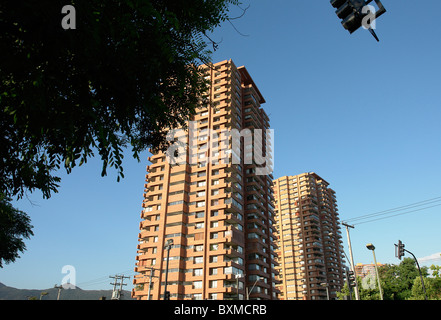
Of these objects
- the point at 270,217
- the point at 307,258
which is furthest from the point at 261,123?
the point at 307,258

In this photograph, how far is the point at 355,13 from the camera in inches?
194

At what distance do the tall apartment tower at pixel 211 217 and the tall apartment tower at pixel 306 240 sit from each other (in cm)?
4033

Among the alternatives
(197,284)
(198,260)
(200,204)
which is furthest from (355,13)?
(200,204)

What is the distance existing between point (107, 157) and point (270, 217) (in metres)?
61.8

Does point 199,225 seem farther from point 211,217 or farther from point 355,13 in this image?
point 355,13

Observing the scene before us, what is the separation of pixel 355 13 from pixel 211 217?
47.9 metres

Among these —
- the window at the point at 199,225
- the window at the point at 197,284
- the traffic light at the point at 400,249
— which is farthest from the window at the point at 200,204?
the traffic light at the point at 400,249

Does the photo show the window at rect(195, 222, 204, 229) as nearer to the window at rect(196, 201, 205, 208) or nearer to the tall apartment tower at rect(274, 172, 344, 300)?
the window at rect(196, 201, 205, 208)

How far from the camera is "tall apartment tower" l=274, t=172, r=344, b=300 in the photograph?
308ft

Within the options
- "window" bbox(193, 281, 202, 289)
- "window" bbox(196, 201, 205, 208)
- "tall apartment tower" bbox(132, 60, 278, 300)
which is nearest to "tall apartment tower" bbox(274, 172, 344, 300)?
"tall apartment tower" bbox(132, 60, 278, 300)
